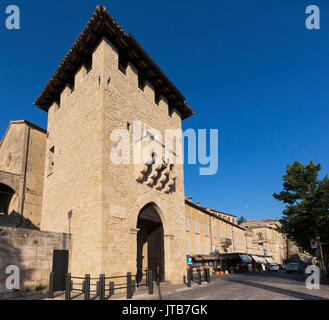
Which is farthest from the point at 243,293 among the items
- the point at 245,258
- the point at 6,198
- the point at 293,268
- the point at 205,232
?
the point at 293,268

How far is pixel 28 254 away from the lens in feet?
34.7

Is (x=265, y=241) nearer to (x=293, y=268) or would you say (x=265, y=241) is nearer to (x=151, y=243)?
(x=293, y=268)

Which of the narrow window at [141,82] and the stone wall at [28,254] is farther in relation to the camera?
the narrow window at [141,82]

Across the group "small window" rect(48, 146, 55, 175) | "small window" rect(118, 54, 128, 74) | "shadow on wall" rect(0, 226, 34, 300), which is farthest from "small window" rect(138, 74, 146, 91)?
"shadow on wall" rect(0, 226, 34, 300)

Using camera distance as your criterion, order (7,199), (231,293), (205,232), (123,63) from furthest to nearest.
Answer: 1. (205,232)
2. (7,199)
3. (123,63)
4. (231,293)

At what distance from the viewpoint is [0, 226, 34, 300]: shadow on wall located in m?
9.49

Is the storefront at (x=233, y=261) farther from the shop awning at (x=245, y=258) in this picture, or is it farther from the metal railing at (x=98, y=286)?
the metal railing at (x=98, y=286)

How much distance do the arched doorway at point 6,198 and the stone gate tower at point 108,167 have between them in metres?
4.22

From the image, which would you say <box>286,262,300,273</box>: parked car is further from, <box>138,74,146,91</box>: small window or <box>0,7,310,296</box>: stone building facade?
<box>138,74,146,91</box>: small window

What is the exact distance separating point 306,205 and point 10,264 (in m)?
17.1

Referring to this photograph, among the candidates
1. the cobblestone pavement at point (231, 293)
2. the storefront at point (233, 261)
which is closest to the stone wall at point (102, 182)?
the cobblestone pavement at point (231, 293)

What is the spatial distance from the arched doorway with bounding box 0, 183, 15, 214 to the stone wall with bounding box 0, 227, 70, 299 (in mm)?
8273

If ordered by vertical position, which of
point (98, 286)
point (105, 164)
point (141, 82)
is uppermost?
point (141, 82)

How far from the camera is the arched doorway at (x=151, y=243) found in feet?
47.6
